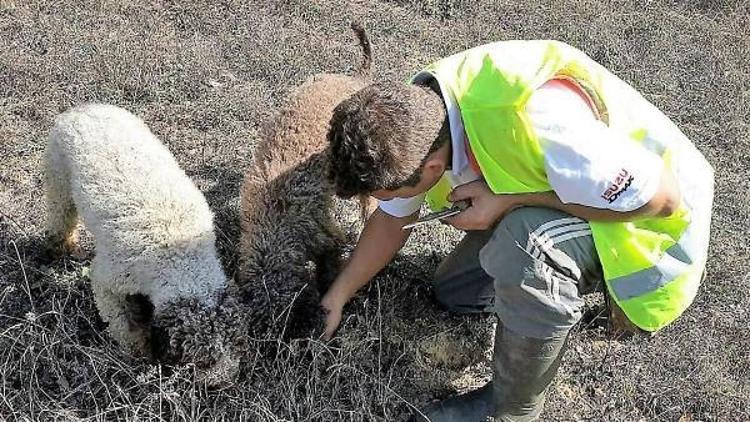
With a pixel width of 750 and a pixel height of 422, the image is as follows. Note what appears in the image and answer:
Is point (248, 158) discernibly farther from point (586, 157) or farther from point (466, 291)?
point (586, 157)

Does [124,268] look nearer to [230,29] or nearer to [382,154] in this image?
[382,154]

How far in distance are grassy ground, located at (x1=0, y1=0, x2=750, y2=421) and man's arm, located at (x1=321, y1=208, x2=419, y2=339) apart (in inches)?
6.3

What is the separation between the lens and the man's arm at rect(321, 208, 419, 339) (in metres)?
3.43

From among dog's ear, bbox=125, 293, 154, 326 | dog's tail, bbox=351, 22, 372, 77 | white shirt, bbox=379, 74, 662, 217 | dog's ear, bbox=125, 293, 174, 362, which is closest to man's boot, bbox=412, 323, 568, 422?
white shirt, bbox=379, 74, 662, 217

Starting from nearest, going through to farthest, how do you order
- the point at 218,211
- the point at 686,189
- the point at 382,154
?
the point at 382,154 → the point at 686,189 → the point at 218,211

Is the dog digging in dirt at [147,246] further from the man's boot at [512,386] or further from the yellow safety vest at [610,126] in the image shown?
the yellow safety vest at [610,126]

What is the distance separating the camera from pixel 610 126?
111 inches

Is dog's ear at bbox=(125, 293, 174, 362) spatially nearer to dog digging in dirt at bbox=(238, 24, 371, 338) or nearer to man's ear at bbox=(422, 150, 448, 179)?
dog digging in dirt at bbox=(238, 24, 371, 338)

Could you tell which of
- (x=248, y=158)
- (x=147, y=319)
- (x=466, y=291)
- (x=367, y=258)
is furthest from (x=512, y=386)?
(x=248, y=158)

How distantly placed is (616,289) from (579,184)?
1.73 ft

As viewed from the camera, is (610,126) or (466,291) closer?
(610,126)

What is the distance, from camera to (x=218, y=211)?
427cm

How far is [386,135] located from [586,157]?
2.15ft

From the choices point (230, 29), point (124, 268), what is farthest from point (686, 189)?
point (230, 29)
